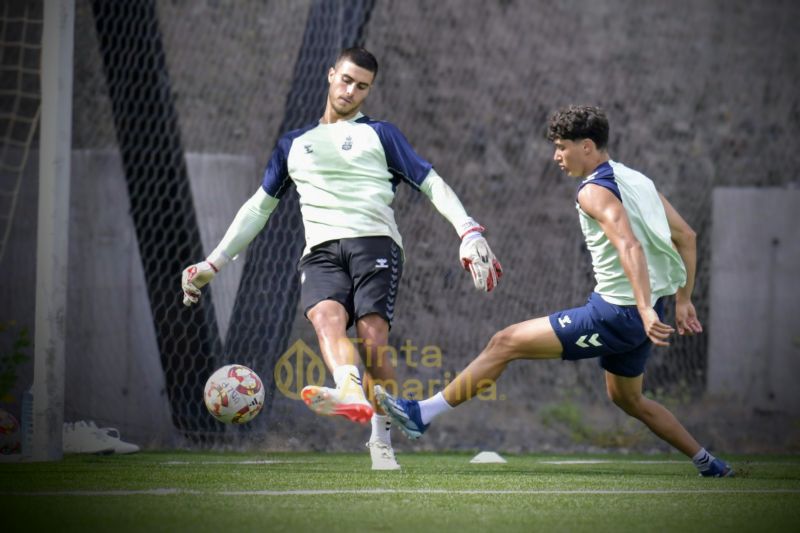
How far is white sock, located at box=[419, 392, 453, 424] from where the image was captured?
561cm

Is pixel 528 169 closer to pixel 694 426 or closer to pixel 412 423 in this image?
pixel 694 426

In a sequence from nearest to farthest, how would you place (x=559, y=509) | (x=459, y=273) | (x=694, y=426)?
(x=559, y=509)
(x=694, y=426)
(x=459, y=273)

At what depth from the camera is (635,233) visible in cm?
562

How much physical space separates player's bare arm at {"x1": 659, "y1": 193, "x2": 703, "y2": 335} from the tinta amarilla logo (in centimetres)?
97

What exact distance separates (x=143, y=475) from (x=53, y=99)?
2162 millimetres

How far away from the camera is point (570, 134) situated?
5.70 m

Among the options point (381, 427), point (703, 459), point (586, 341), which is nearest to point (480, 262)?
point (586, 341)

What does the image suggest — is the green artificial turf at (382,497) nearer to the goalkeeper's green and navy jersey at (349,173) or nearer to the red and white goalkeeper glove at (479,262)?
the red and white goalkeeper glove at (479,262)

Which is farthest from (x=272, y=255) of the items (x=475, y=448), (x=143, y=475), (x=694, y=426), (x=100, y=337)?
(x=694, y=426)

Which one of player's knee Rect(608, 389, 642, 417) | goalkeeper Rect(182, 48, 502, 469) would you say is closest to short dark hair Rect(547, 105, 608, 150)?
goalkeeper Rect(182, 48, 502, 469)

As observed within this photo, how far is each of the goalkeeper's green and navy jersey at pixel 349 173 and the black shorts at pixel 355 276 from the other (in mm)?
54

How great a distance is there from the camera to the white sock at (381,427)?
6.08m

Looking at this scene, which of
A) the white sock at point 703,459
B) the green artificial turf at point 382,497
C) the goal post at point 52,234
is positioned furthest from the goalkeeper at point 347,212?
the white sock at point 703,459

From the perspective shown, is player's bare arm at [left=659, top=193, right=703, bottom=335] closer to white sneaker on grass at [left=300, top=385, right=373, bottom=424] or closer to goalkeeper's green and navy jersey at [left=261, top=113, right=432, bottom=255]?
goalkeeper's green and navy jersey at [left=261, top=113, right=432, bottom=255]
